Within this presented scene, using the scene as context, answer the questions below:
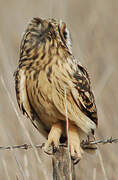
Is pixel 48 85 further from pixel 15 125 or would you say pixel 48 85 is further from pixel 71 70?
pixel 15 125

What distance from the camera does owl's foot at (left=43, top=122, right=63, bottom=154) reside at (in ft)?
10.1

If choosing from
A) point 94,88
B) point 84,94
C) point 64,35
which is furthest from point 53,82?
point 94,88

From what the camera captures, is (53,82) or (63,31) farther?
(63,31)

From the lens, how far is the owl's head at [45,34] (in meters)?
3.04

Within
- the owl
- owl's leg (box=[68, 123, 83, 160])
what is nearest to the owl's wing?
the owl

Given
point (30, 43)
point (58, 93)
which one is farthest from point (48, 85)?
point (30, 43)

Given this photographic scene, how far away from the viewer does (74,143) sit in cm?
311

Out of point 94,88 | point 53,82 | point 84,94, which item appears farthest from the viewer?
point 94,88

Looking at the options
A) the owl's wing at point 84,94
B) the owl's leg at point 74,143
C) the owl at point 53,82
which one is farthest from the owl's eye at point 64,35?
the owl's leg at point 74,143

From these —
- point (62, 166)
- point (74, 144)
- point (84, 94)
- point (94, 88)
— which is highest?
point (94, 88)

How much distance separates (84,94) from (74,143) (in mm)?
329

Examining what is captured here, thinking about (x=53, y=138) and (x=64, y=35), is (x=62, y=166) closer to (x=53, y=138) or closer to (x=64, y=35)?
(x=53, y=138)

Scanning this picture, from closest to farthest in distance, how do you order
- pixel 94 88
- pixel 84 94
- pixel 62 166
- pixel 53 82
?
pixel 62 166
pixel 53 82
pixel 84 94
pixel 94 88

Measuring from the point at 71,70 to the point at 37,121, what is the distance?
496 mm
